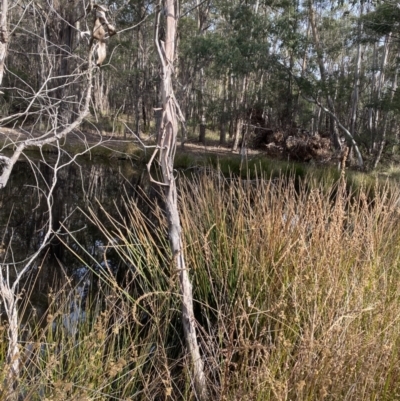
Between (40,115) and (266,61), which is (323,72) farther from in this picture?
(40,115)

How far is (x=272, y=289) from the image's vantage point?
1699 mm

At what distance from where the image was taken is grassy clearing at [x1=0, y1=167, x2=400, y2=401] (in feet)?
3.59

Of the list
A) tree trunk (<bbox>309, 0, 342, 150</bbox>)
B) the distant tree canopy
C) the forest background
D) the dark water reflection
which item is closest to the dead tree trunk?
the forest background

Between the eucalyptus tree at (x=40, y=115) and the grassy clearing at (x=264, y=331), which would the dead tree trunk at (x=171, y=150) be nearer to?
the grassy clearing at (x=264, y=331)

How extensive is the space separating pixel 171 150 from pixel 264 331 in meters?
0.61

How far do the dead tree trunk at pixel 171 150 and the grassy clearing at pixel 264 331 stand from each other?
0.16ft

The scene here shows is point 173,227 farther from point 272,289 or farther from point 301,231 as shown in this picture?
point 301,231

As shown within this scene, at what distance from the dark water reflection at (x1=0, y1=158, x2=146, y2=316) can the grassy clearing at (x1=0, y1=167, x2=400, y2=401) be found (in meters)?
0.41

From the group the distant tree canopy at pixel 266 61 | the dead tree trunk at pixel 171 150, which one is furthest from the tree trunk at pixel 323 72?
the dead tree trunk at pixel 171 150

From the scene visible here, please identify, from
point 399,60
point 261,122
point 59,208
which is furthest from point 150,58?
point 59,208

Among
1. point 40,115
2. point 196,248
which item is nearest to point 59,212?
point 196,248

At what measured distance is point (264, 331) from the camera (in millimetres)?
1062

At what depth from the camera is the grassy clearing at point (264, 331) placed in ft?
3.59

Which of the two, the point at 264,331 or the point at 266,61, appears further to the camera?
the point at 266,61
